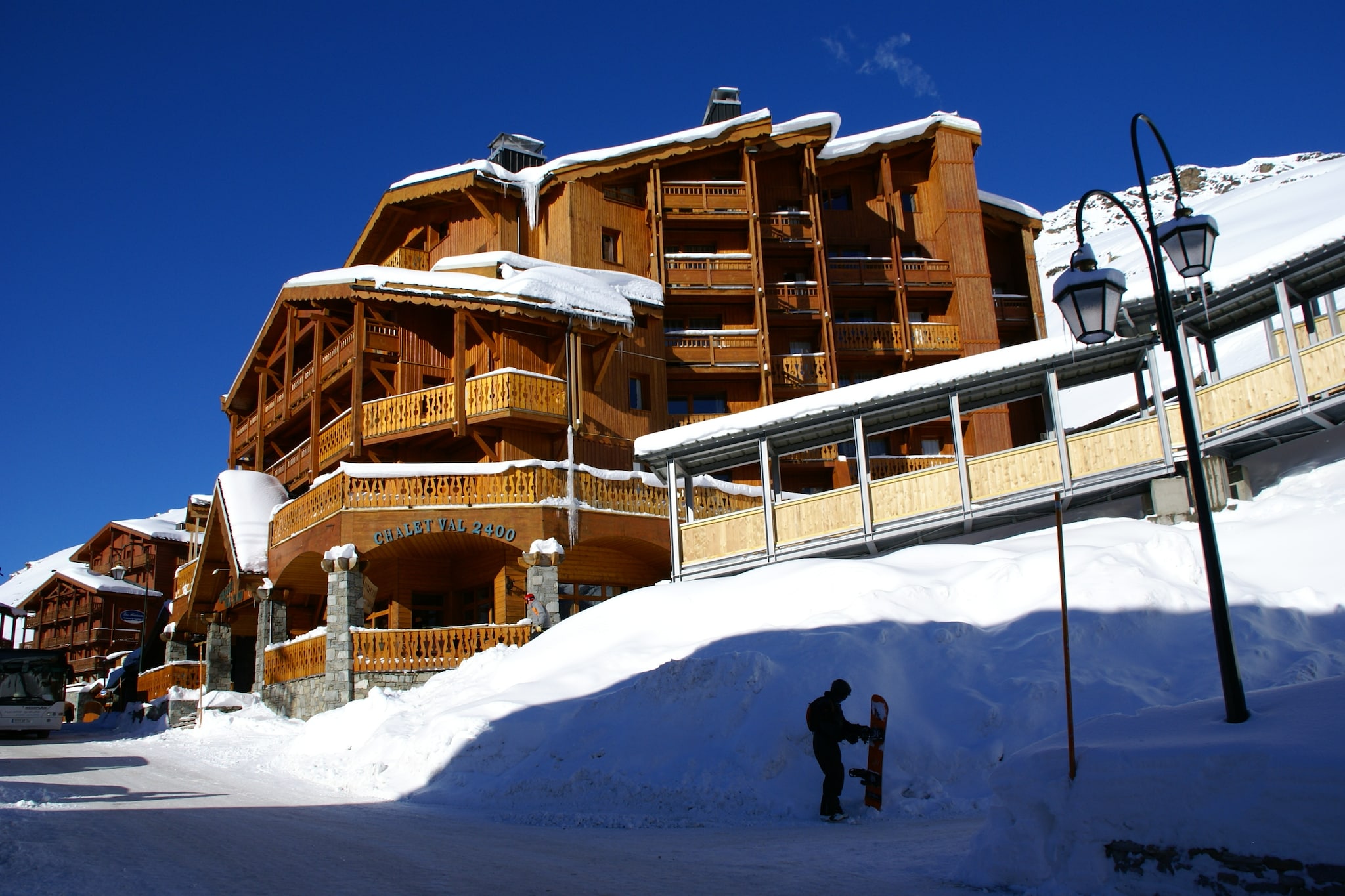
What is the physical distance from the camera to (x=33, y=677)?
2798 centimetres

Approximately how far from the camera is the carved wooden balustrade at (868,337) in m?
34.4

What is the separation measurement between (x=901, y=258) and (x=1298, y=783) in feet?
105

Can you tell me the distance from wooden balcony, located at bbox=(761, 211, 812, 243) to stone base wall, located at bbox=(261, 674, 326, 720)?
21314mm

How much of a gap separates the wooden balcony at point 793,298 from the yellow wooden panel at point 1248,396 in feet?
57.0

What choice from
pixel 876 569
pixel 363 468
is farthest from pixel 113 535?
pixel 876 569

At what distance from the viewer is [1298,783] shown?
500 centimetres

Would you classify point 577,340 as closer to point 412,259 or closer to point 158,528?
point 412,259

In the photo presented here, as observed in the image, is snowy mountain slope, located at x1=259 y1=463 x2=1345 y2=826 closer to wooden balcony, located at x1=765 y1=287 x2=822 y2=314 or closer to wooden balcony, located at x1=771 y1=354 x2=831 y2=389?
wooden balcony, located at x1=771 y1=354 x2=831 y2=389

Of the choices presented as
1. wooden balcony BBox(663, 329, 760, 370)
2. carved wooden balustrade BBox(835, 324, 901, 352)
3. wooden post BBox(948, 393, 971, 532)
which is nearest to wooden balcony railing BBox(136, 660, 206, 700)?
wooden balcony BBox(663, 329, 760, 370)

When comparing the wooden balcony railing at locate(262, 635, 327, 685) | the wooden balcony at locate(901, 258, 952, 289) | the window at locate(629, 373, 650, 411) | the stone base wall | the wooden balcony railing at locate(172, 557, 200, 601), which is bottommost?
the stone base wall

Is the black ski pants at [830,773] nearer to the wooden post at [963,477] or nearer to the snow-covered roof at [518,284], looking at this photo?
the wooden post at [963,477]

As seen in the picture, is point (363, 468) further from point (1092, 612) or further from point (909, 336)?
point (909, 336)

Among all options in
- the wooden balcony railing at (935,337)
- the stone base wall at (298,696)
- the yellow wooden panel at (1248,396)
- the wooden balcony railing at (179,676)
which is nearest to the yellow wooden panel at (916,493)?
the yellow wooden panel at (1248,396)

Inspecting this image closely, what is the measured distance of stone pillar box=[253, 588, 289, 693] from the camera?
2431 centimetres
